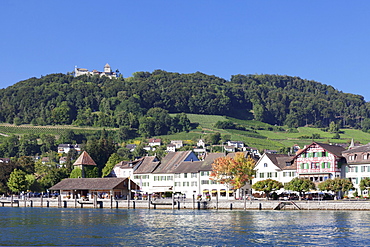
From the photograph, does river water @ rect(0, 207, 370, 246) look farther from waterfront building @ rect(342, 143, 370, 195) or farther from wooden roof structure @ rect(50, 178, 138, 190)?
wooden roof structure @ rect(50, 178, 138, 190)

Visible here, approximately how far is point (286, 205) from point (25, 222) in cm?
3415

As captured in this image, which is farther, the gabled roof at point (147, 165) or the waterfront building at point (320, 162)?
the gabled roof at point (147, 165)

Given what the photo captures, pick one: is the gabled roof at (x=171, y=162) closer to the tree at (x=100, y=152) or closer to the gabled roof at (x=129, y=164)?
the gabled roof at (x=129, y=164)

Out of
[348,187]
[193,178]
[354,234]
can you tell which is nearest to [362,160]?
[348,187]

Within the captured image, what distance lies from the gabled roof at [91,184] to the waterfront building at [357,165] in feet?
126

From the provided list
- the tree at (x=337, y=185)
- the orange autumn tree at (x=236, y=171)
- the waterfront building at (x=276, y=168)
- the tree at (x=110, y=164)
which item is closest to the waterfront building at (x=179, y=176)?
the orange autumn tree at (x=236, y=171)

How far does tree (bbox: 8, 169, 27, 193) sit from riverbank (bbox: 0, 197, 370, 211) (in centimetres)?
815

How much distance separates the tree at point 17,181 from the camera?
4751 inches

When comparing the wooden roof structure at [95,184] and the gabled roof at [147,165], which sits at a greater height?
the gabled roof at [147,165]

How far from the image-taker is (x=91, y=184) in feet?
355

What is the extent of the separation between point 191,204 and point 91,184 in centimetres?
2532

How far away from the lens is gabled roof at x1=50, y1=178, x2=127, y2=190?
106m

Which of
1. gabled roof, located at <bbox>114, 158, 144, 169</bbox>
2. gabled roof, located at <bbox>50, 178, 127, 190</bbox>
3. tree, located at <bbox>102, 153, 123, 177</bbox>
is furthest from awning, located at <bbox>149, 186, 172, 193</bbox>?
tree, located at <bbox>102, 153, 123, 177</bbox>

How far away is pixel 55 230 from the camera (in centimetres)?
5912
